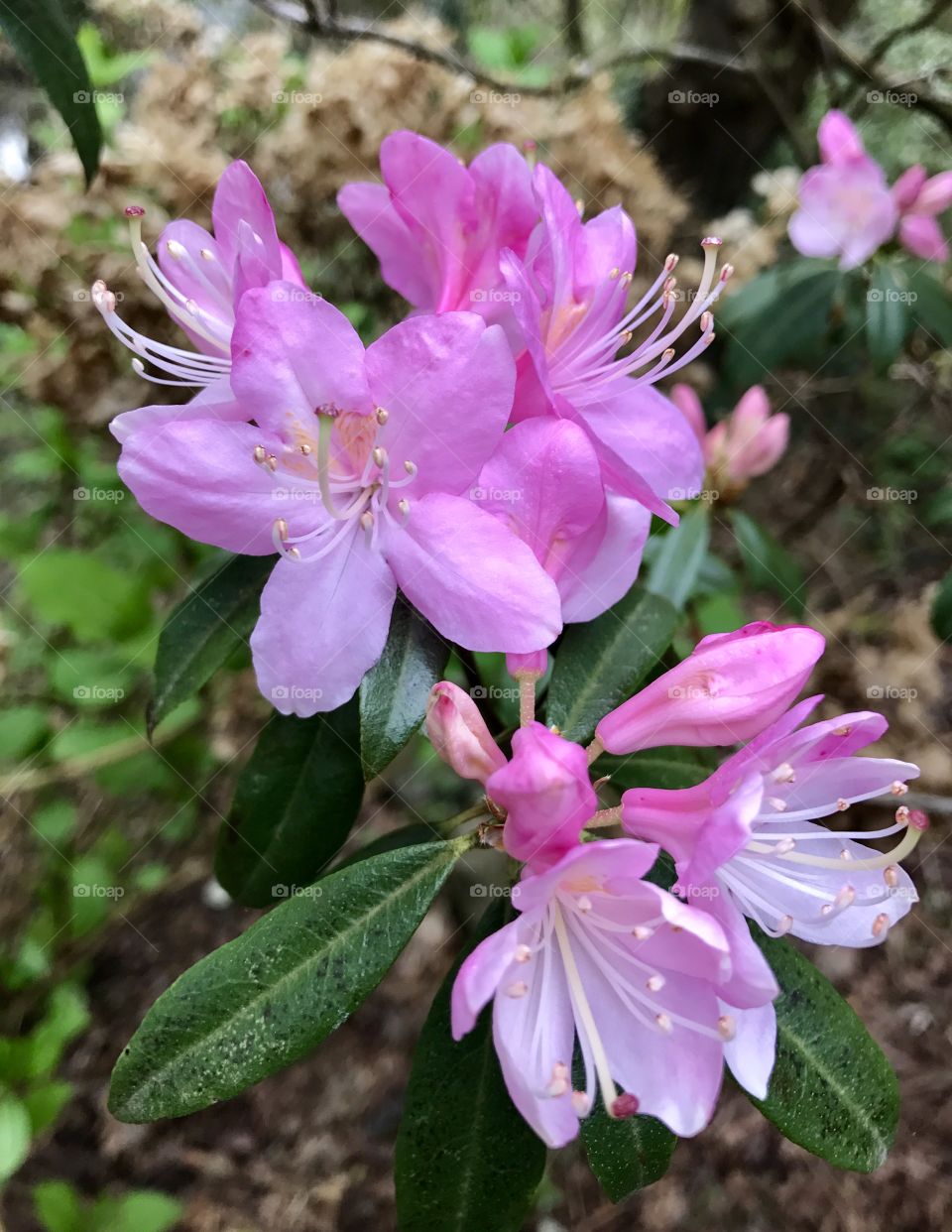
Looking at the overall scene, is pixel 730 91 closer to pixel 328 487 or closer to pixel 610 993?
pixel 328 487

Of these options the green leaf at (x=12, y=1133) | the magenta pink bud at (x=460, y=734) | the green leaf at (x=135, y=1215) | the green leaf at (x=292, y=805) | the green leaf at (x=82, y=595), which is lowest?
the green leaf at (x=135, y=1215)

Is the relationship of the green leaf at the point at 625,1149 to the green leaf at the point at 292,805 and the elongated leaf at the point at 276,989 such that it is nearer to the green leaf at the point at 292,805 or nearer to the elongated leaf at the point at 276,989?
the elongated leaf at the point at 276,989

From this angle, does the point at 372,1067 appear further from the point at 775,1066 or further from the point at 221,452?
the point at 221,452

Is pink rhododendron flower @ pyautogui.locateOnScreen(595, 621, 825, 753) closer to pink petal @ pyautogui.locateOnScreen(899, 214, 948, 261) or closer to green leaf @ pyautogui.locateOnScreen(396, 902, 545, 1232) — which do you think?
green leaf @ pyautogui.locateOnScreen(396, 902, 545, 1232)

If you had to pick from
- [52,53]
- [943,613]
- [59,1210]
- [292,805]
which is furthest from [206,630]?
[943,613]

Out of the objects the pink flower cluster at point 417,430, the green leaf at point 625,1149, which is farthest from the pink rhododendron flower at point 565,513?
the green leaf at point 625,1149

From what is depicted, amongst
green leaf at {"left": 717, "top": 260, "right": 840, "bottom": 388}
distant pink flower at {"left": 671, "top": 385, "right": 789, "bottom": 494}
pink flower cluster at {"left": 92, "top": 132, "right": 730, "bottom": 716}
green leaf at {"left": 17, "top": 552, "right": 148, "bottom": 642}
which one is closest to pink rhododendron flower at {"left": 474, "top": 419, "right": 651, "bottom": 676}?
pink flower cluster at {"left": 92, "top": 132, "right": 730, "bottom": 716}

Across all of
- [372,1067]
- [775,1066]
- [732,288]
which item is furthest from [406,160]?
[372,1067]
